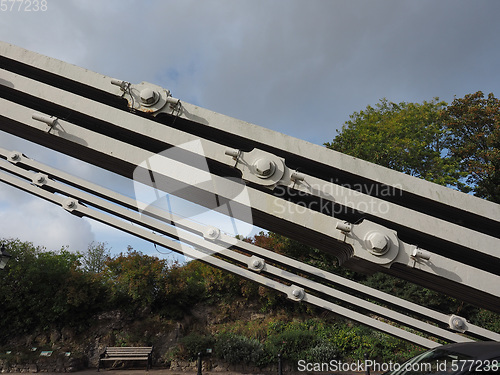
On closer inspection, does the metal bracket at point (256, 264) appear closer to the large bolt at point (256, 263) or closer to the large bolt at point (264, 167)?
the large bolt at point (256, 263)

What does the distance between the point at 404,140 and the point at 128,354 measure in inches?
714

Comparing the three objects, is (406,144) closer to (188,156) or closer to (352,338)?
(352,338)

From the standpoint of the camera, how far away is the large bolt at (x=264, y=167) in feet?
16.9

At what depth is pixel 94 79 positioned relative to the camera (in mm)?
5902

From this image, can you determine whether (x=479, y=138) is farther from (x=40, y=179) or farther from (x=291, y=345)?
(x=40, y=179)

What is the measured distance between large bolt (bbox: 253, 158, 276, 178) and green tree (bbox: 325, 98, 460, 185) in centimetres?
1535

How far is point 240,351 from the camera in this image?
11.9 m

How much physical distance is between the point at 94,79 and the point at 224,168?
109 inches

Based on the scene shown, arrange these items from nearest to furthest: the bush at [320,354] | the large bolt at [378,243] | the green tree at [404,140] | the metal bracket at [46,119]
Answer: the large bolt at [378,243], the metal bracket at [46,119], the bush at [320,354], the green tree at [404,140]

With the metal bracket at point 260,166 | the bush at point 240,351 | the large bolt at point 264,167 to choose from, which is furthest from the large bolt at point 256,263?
the bush at point 240,351

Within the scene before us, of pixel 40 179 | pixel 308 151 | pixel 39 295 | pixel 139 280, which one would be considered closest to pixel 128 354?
pixel 139 280

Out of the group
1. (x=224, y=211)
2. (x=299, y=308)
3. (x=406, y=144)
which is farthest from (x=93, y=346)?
(x=406, y=144)

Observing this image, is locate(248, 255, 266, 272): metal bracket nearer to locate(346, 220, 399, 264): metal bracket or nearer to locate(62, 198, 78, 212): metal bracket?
locate(346, 220, 399, 264): metal bracket

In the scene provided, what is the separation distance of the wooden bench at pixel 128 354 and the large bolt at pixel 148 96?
399 inches
